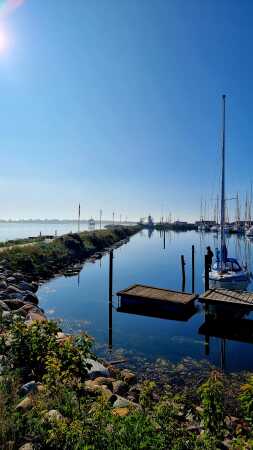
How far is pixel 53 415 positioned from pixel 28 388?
1.72m

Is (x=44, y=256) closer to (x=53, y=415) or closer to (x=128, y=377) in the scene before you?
(x=128, y=377)

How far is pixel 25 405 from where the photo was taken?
247 inches

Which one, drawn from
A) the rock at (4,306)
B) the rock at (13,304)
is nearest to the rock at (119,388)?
the rock at (4,306)

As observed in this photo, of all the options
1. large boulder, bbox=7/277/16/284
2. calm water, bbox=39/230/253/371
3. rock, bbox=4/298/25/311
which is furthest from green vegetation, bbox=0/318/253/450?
large boulder, bbox=7/277/16/284

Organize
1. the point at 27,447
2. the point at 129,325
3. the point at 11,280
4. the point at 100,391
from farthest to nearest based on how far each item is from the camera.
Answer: the point at 11,280
the point at 129,325
the point at 100,391
the point at 27,447

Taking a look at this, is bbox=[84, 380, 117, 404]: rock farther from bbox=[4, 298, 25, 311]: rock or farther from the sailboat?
the sailboat

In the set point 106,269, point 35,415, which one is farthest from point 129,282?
point 35,415

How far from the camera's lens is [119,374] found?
11359mm

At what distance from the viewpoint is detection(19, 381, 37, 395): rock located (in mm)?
7115

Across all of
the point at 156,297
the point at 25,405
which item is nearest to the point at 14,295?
the point at 156,297

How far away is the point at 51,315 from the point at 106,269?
19995 mm

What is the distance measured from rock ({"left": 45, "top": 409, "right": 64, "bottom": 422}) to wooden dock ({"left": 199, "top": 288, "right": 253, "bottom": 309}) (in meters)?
14.2

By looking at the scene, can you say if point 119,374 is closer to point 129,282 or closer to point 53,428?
point 53,428

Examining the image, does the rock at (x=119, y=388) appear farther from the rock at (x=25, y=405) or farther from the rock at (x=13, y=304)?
the rock at (x=13, y=304)
